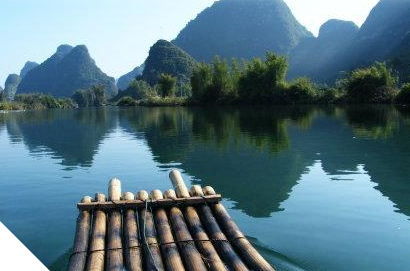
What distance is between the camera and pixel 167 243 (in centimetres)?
675

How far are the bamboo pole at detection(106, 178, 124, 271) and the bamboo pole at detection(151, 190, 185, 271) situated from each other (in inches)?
24.9

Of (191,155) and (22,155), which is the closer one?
(191,155)

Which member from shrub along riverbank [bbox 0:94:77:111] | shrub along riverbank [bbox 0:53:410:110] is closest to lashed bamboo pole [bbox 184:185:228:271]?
shrub along riverbank [bbox 0:53:410:110]

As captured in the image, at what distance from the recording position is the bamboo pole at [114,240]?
6.05 metres

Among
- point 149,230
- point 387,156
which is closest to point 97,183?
point 149,230

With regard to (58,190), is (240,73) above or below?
above

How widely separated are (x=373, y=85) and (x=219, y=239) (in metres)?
79.3

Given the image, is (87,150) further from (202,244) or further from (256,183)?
(202,244)

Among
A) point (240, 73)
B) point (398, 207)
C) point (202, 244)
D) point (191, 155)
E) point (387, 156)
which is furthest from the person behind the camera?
point (240, 73)

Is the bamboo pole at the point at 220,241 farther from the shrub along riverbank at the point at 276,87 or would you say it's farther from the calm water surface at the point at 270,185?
the shrub along riverbank at the point at 276,87

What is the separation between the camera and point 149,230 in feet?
23.6

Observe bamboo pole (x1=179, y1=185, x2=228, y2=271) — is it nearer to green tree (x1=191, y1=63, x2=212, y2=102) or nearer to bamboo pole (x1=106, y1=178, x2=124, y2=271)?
bamboo pole (x1=106, y1=178, x2=124, y2=271)

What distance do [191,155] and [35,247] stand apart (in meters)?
13.3

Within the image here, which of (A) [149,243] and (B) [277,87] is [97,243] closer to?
(A) [149,243]
